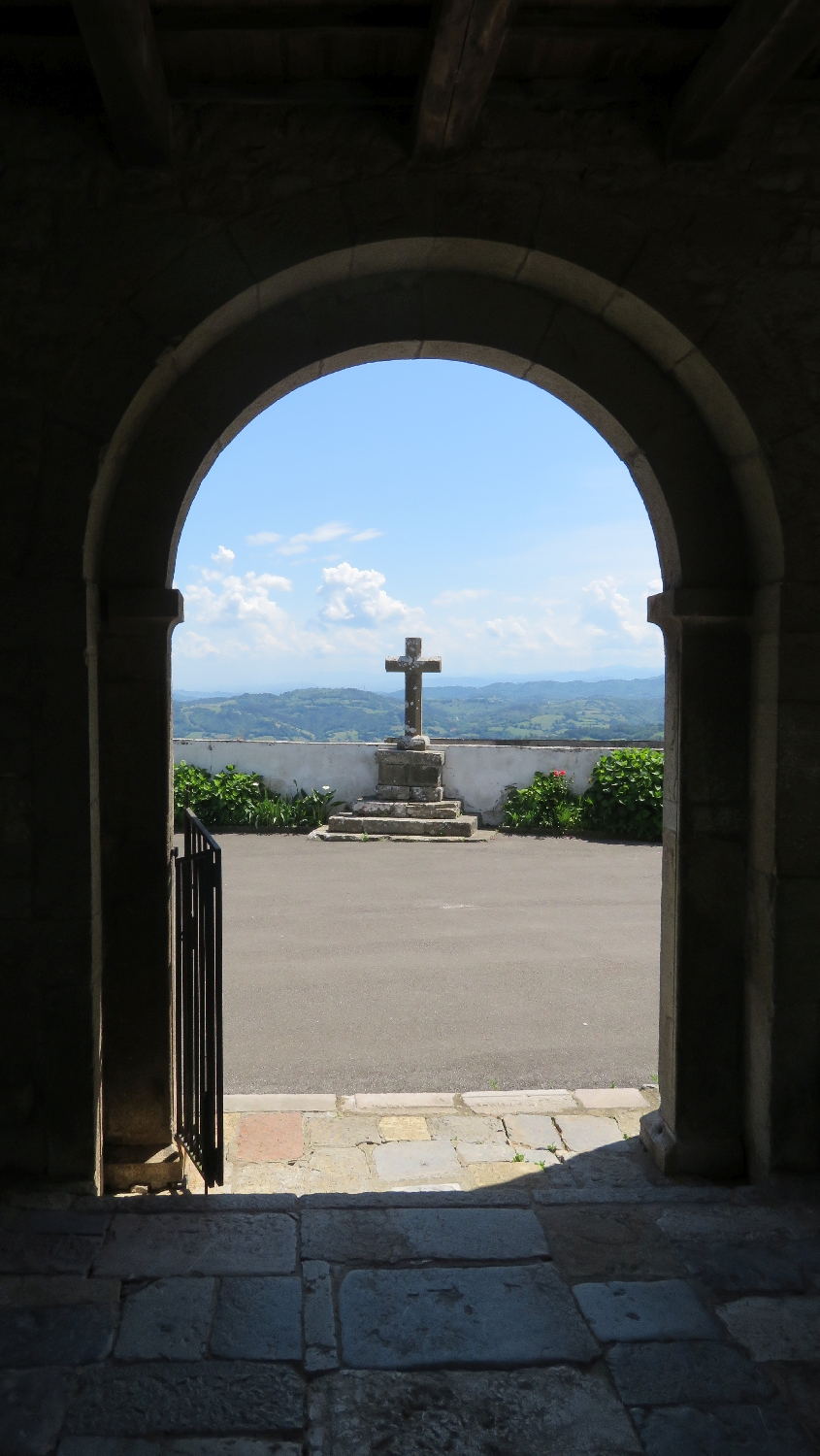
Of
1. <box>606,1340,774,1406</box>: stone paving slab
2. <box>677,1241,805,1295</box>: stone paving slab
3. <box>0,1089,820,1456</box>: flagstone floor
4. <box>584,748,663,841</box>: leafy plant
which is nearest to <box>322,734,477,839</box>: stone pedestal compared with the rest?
<box>584,748,663,841</box>: leafy plant

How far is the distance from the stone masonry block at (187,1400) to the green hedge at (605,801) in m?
9.76

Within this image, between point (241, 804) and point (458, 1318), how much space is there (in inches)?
403

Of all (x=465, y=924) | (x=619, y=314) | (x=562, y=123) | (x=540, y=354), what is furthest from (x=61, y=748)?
(x=465, y=924)

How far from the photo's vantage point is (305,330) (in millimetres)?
3322

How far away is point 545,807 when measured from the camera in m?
12.1

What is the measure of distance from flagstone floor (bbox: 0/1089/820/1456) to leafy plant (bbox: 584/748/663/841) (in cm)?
842

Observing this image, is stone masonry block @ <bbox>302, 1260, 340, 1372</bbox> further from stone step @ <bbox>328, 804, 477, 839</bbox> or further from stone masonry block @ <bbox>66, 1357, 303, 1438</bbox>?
stone step @ <bbox>328, 804, 477, 839</bbox>

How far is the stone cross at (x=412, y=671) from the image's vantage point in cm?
1311

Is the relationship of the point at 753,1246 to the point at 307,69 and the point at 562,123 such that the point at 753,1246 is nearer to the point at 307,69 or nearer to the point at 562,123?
the point at 562,123

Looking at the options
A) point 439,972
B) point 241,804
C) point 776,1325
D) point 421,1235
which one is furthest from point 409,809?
point 776,1325

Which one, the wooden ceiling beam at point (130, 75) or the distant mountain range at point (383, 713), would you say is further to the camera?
the distant mountain range at point (383, 713)

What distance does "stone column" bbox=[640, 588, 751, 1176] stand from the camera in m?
3.31

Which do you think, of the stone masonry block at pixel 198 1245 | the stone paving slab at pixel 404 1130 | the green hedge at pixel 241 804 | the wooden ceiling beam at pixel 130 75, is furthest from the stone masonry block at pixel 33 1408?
the green hedge at pixel 241 804

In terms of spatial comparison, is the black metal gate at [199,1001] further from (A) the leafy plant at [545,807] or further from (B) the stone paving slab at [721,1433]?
(A) the leafy plant at [545,807]
